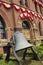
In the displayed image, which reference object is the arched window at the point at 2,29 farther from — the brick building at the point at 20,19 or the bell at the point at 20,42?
the bell at the point at 20,42

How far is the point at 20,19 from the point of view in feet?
79.1

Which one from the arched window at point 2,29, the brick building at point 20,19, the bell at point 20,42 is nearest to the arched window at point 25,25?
the brick building at point 20,19

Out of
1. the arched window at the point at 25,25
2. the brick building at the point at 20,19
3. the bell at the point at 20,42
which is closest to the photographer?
the bell at the point at 20,42

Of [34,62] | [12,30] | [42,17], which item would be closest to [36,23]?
[42,17]

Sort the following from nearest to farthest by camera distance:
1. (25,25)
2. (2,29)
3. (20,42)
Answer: (20,42) < (2,29) < (25,25)

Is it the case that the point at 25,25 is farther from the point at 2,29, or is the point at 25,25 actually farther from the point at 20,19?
the point at 2,29

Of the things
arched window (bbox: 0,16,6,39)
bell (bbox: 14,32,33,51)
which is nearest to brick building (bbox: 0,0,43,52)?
arched window (bbox: 0,16,6,39)

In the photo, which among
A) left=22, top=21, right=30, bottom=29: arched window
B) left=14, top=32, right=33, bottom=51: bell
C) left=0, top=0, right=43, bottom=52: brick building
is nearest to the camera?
left=14, top=32, right=33, bottom=51: bell

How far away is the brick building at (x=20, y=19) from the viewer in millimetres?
22072

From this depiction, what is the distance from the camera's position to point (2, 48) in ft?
68.6

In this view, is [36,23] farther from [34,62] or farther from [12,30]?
[34,62]

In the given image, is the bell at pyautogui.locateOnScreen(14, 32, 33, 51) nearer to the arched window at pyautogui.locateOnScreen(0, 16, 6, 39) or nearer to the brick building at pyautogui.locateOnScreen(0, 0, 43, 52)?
the brick building at pyautogui.locateOnScreen(0, 0, 43, 52)

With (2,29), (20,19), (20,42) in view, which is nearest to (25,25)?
(20,19)

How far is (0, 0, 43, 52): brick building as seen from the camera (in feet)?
72.4
